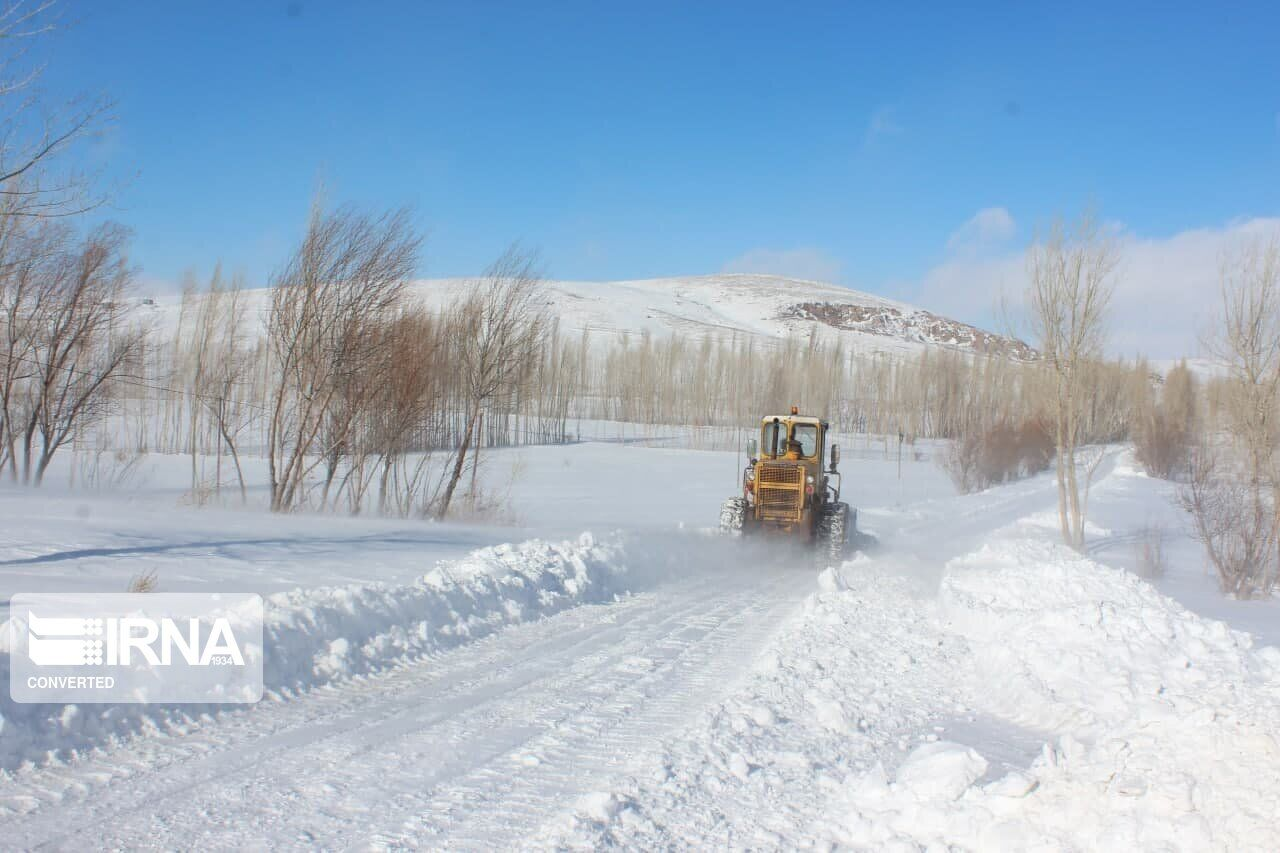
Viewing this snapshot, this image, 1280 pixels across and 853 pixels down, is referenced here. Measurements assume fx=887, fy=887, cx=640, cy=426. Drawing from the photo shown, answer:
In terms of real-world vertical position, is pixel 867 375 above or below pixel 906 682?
above

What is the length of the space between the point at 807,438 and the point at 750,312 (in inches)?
4769

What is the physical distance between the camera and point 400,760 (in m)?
4.74

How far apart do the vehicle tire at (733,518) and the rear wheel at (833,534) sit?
4.20 ft

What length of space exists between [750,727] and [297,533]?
27.6 ft

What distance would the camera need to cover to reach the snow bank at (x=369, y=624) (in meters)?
4.72

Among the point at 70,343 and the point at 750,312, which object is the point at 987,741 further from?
the point at 750,312

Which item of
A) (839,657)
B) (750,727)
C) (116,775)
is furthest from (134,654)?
(839,657)

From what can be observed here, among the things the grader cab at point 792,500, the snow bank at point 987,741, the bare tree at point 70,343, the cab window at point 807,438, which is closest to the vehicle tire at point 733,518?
the grader cab at point 792,500

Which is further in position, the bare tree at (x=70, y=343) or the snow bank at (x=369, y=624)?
the bare tree at (x=70, y=343)

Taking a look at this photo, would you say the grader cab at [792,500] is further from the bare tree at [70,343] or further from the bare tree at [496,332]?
the bare tree at [70,343]

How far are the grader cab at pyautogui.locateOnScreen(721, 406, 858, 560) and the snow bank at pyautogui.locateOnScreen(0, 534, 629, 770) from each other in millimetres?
3700

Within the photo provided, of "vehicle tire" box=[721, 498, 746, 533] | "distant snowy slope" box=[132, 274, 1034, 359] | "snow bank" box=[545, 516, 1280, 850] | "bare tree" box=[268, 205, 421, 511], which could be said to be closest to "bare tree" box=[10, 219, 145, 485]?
"bare tree" box=[268, 205, 421, 511]

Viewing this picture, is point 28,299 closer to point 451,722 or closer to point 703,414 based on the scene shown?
point 451,722

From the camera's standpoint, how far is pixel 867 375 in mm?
75875
